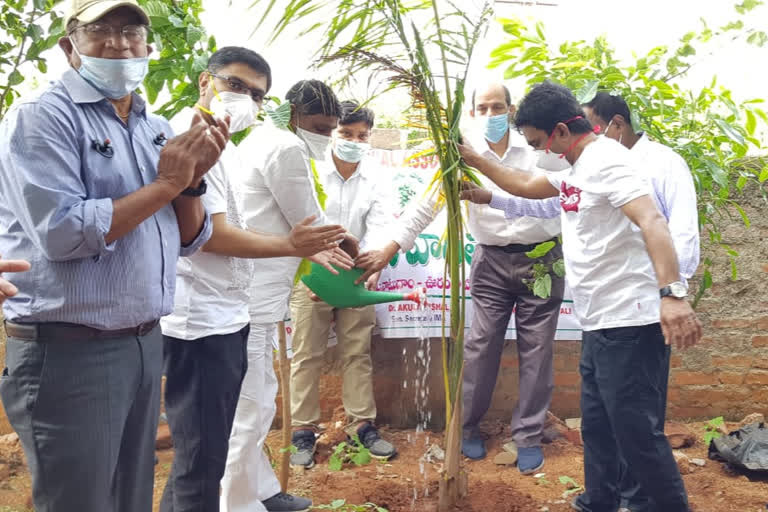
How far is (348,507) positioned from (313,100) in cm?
189

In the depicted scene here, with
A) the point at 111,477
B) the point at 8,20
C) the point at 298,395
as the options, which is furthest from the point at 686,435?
the point at 8,20

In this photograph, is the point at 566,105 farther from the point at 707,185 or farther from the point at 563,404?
the point at 563,404

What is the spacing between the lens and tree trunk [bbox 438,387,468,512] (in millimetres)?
3049

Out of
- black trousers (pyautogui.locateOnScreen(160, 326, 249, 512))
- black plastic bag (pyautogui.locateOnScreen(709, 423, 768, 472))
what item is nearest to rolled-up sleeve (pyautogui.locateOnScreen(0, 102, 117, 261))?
black trousers (pyautogui.locateOnScreen(160, 326, 249, 512))

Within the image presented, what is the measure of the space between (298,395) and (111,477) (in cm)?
248

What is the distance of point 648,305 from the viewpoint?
2.70 metres

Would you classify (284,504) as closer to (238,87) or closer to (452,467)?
(452,467)

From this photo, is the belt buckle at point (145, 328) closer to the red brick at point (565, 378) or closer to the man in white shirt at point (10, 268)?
the man in white shirt at point (10, 268)

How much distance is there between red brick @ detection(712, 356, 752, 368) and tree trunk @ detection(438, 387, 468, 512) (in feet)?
7.75

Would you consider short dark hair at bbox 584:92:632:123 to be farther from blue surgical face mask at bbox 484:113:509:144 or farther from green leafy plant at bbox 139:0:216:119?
green leafy plant at bbox 139:0:216:119

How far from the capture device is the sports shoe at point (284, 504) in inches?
131

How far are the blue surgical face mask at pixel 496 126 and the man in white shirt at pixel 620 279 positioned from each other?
3.91ft

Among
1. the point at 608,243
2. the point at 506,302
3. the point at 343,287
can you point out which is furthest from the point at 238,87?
the point at 506,302

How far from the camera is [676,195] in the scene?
2992mm
